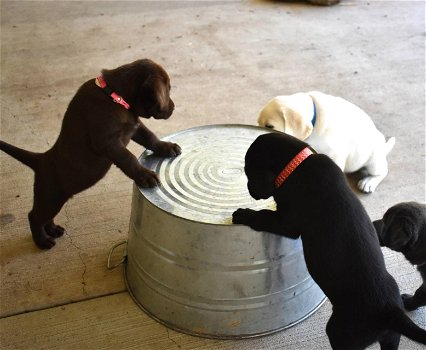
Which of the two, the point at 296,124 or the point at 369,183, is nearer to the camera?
the point at 296,124

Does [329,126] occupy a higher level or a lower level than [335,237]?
lower

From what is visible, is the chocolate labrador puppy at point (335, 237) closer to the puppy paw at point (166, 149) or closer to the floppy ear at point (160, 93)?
the floppy ear at point (160, 93)

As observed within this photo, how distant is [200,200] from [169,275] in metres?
0.33

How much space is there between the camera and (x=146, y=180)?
2.40 m

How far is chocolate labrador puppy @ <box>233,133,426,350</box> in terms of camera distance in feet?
6.35

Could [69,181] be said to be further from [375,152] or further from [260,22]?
[260,22]

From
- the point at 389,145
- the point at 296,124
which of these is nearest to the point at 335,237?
the point at 296,124

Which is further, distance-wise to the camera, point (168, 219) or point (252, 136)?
point (252, 136)

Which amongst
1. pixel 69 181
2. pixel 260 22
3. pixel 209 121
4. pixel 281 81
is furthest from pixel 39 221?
pixel 260 22

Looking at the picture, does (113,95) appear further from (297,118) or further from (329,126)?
(329,126)

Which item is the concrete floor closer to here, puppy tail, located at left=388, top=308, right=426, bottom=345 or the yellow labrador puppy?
the yellow labrador puppy

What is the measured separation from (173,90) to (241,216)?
7.68 feet

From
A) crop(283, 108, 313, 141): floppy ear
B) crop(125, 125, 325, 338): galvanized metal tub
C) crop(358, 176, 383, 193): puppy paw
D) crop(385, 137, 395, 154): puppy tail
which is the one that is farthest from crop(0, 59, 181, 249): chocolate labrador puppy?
crop(385, 137, 395, 154): puppy tail

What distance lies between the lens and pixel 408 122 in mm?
4086
